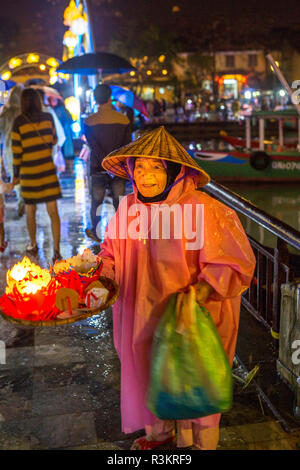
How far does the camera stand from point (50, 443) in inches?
117

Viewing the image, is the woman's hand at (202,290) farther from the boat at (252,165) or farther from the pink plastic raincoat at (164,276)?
the boat at (252,165)

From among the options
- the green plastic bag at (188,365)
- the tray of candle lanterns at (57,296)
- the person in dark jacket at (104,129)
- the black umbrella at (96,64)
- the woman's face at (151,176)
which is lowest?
the green plastic bag at (188,365)

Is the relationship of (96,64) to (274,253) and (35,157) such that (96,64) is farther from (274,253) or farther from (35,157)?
(274,253)

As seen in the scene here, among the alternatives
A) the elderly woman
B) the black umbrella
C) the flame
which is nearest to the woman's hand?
the elderly woman

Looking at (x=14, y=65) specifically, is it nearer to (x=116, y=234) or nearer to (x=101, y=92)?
(x=101, y=92)

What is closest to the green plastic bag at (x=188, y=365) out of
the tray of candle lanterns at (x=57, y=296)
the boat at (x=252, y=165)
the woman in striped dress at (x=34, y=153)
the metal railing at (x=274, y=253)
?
the tray of candle lanterns at (x=57, y=296)

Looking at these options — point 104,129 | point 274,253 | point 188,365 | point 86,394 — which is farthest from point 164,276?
point 104,129

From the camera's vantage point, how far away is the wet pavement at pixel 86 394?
118 inches

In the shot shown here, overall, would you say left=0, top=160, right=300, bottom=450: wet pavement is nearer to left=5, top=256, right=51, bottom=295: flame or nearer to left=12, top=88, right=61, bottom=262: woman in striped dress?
left=5, top=256, right=51, bottom=295: flame

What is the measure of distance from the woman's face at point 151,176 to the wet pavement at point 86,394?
142 centimetres

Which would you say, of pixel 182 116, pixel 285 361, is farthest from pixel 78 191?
pixel 182 116

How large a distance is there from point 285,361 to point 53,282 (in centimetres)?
171

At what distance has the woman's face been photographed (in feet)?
8.78

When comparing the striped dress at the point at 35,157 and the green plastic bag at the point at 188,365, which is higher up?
the striped dress at the point at 35,157
